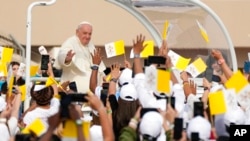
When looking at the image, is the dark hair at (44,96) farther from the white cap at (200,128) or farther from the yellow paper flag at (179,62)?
the white cap at (200,128)

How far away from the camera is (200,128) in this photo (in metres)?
4.96

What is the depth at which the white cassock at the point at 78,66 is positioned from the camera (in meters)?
9.09

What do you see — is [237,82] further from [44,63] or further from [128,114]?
[44,63]

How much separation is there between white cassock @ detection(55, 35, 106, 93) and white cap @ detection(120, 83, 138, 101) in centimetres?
296

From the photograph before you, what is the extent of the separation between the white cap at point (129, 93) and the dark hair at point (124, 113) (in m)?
0.04

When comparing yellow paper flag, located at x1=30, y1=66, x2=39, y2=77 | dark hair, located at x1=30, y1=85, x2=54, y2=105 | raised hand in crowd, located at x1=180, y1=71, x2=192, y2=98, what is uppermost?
yellow paper flag, located at x1=30, y1=66, x2=39, y2=77

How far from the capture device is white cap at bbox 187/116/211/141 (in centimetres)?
495

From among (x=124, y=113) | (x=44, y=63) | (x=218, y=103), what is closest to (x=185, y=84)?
(x=124, y=113)

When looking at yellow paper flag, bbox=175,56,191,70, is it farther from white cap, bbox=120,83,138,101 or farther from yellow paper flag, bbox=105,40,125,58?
white cap, bbox=120,83,138,101

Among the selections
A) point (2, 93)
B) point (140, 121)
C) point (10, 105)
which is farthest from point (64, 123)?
point (2, 93)

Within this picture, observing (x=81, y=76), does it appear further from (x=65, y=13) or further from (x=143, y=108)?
(x=65, y=13)

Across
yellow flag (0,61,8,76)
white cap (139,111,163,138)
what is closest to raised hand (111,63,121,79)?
yellow flag (0,61,8,76)

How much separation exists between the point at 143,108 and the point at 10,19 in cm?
1511

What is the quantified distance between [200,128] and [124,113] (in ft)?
3.29
